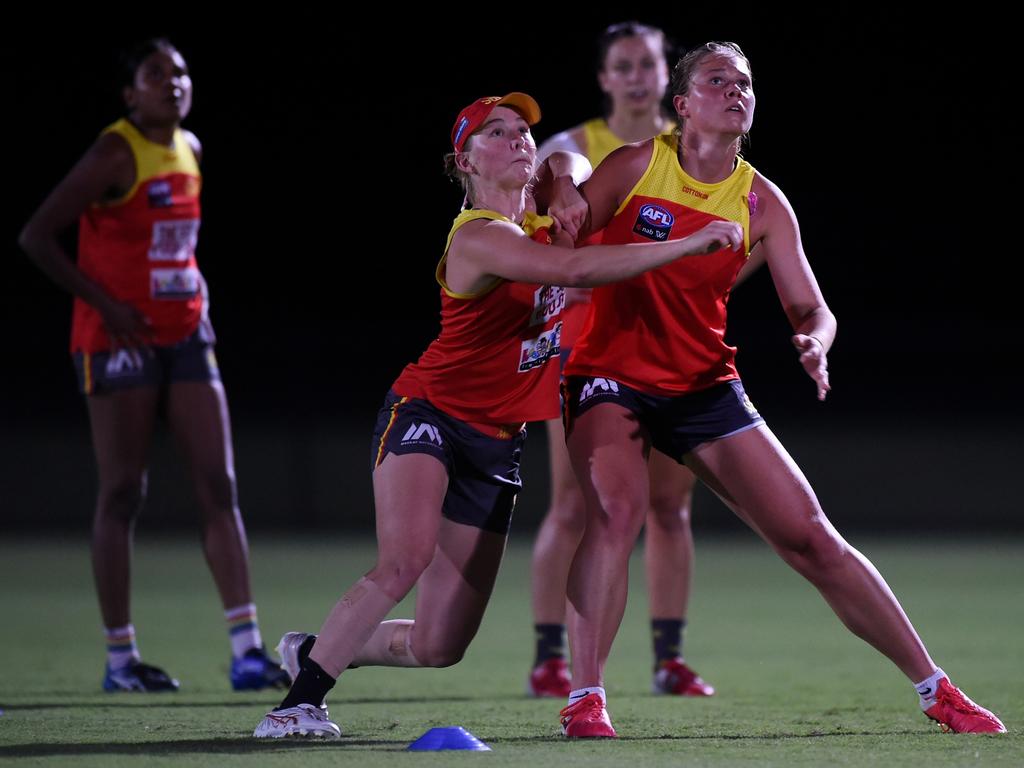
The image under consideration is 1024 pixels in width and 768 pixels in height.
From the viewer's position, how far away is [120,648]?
5.87 meters

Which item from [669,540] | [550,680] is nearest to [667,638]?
[669,540]

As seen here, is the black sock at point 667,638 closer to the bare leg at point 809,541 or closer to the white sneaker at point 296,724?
the bare leg at point 809,541

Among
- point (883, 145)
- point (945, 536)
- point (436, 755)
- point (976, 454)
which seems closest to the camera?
point (436, 755)

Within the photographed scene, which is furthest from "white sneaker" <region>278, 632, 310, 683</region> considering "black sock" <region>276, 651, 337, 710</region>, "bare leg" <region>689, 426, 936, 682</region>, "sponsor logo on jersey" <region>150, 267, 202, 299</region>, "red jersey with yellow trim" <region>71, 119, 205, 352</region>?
"sponsor logo on jersey" <region>150, 267, 202, 299</region>

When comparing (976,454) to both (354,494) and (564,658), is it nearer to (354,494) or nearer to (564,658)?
(354,494)

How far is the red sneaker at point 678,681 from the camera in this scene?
555 cm

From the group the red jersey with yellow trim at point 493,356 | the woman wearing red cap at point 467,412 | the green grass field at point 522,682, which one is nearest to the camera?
the green grass field at point 522,682

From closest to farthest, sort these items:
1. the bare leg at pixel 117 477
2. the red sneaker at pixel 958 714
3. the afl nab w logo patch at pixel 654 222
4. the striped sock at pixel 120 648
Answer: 1. the red sneaker at pixel 958 714
2. the afl nab w logo patch at pixel 654 222
3. the striped sock at pixel 120 648
4. the bare leg at pixel 117 477

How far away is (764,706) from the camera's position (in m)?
5.14

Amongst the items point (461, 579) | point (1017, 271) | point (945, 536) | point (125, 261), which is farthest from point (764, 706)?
point (1017, 271)

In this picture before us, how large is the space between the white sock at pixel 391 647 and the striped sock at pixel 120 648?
1583mm

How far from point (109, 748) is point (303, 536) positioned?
9707 millimetres

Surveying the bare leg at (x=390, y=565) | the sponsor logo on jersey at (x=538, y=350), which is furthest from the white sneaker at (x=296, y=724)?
the sponsor logo on jersey at (x=538, y=350)

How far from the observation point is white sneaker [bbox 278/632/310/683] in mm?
4488
